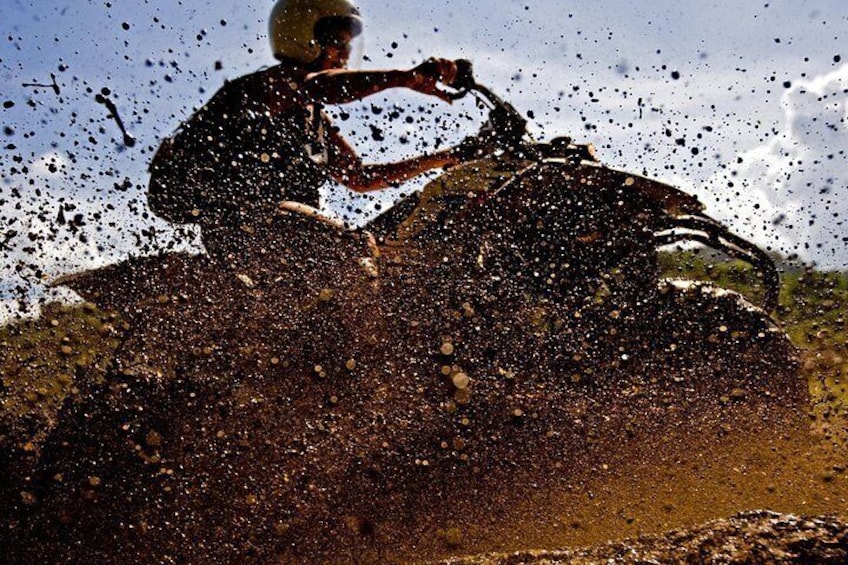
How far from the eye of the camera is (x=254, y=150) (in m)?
4.01

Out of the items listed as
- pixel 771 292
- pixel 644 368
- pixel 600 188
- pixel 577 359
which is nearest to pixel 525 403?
pixel 577 359

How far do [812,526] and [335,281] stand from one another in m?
2.54

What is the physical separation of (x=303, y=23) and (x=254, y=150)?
2058mm

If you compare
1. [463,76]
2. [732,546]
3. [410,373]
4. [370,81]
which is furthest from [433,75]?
[732,546]

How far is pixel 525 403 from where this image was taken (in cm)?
357

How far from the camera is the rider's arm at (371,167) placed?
4.26m

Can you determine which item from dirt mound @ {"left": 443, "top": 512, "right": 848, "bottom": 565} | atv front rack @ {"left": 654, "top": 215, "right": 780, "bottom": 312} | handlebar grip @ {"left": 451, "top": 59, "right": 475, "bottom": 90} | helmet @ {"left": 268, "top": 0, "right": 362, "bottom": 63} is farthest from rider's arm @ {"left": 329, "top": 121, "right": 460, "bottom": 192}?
dirt mound @ {"left": 443, "top": 512, "right": 848, "bottom": 565}

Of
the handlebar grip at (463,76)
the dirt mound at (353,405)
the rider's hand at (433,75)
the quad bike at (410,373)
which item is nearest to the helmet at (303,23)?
the rider's hand at (433,75)

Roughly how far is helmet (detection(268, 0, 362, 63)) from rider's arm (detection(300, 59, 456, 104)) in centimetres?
114

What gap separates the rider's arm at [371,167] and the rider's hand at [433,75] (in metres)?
0.49

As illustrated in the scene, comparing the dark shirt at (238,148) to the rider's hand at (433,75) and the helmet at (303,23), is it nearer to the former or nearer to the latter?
the rider's hand at (433,75)

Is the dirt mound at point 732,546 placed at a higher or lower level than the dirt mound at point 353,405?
lower

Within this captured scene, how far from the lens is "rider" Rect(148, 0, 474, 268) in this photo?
12.7ft

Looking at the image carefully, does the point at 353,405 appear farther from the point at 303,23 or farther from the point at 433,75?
the point at 303,23
